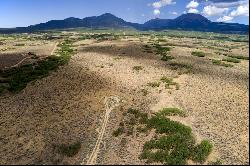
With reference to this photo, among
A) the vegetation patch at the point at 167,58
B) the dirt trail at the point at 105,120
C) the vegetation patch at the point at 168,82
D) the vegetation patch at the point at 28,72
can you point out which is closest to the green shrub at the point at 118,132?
the dirt trail at the point at 105,120

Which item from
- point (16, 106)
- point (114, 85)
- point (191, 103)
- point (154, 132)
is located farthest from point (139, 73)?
point (154, 132)

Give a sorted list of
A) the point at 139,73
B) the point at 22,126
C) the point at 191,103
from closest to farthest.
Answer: the point at 22,126, the point at 191,103, the point at 139,73

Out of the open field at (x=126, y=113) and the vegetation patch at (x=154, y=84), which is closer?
the open field at (x=126, y=113)

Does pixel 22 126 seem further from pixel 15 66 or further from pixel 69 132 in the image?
pixel 15 66

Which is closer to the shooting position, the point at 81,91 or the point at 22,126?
the point at 22,126

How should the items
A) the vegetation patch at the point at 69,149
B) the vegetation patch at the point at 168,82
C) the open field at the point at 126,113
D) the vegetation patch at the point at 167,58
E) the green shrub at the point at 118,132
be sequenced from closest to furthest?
the open field at the point at 126,113 < the vegetation patch at the point at 69,149 < the green shrub at the point at 118,132 < the vegetation patch at the point at 168,82 < the vegetation patch at the point at 167,58

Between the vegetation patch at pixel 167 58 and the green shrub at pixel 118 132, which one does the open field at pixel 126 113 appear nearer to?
the green shrub at pixel 118 132

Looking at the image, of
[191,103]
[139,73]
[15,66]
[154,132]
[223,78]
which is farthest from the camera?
[15,66]
